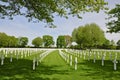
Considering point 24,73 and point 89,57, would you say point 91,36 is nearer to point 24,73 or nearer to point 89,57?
point 89,57

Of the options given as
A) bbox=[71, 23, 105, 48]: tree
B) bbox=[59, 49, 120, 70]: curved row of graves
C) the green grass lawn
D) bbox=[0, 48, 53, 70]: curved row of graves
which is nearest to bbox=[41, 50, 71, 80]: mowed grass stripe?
the green grass lawn

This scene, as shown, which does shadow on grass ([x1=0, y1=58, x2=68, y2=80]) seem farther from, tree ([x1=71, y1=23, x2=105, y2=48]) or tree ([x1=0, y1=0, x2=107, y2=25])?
tree ([x1=71, y1=23, x2=105, y2=48])

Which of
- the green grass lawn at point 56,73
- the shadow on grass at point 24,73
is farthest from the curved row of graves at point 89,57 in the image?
the shadow on grass at point 24,73

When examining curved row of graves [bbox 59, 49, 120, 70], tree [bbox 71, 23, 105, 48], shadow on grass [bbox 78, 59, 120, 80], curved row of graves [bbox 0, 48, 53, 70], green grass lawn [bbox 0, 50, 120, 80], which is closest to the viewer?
green grass lawn [bbox 0, 50, 120, 80]

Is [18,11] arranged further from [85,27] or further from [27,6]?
[85,27]

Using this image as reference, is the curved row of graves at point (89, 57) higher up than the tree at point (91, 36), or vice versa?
the tree at point (91, 36)

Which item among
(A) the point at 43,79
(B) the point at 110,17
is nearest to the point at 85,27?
(B) the point at 110,17

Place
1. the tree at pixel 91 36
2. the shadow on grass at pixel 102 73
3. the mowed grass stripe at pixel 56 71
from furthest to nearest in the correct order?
the tree at pixel 91 36 < the shadow on grass at pixel 102 73 < the mowed grass stripe at pixel 56 71

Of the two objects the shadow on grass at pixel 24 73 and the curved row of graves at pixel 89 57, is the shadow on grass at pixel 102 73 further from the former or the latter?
the shadow on grass at pixel 24 73

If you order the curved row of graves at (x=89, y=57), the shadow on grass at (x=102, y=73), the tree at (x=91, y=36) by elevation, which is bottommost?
the shadow on grass at (x=102, y=73)

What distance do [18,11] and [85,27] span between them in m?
84.7

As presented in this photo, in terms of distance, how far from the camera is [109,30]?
3497 cm

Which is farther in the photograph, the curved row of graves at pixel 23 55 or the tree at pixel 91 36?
the tree at pixel 91 36

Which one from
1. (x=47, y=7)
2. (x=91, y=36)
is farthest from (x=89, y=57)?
(x=91, y=36)
